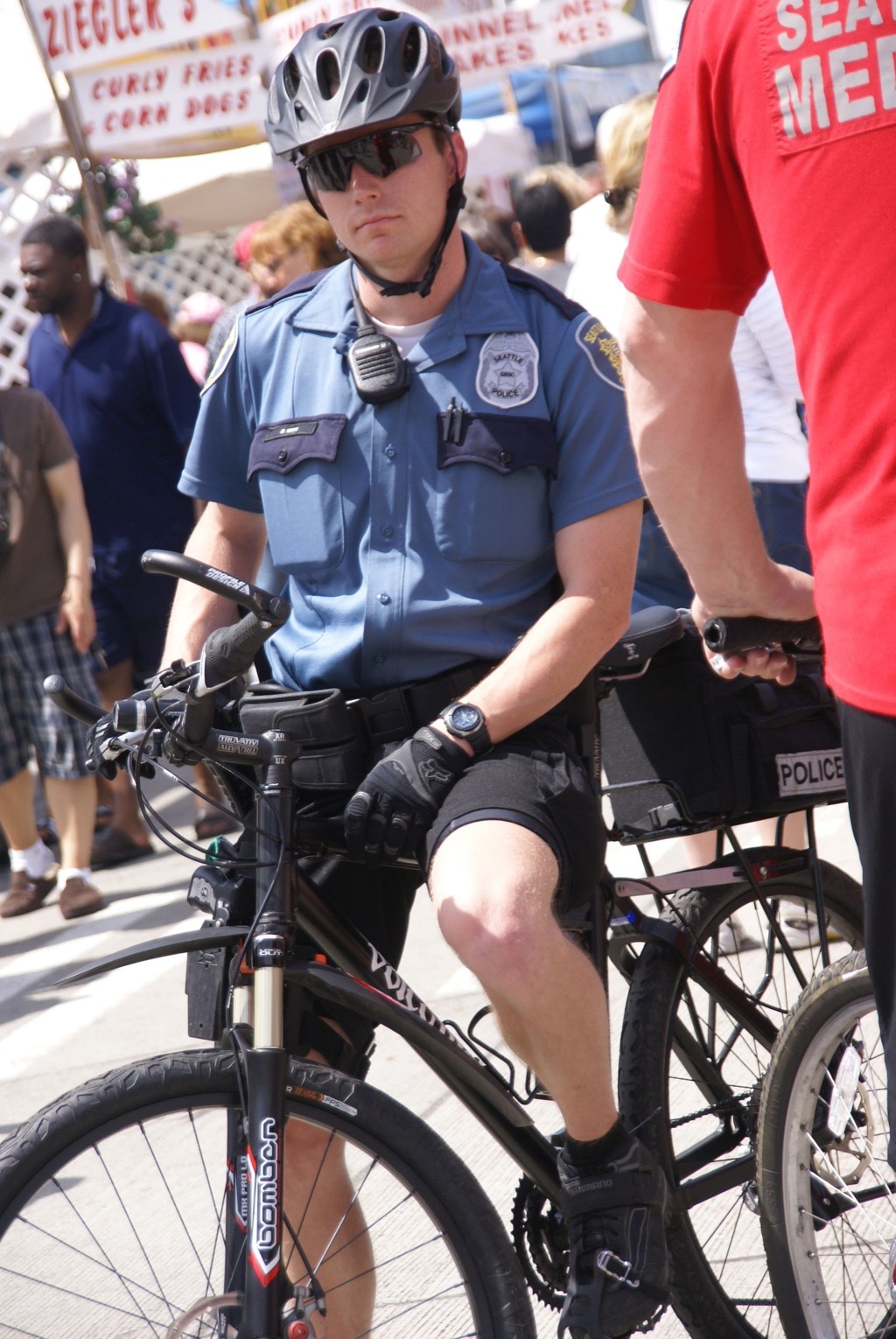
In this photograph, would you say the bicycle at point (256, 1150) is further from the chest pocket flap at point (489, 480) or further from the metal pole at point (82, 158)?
the metal pole at point (82, 158)

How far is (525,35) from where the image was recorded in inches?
410

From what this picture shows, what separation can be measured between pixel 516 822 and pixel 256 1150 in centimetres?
54

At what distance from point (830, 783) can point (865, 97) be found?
4.79 feet

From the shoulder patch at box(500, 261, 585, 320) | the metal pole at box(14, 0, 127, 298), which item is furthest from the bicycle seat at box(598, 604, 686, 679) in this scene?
the metal pole at box(14, 0, 127, 298)

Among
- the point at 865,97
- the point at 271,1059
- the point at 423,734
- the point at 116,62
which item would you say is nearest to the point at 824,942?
the point at 423,734

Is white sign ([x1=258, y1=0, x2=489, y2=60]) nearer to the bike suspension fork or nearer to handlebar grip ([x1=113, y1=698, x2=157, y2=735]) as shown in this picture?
handlebar grip ([x1=113, y1=698, x2=157, y2=735])

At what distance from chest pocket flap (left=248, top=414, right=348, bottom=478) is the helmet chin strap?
21cm

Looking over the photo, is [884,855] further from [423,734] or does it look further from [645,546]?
[645,546]

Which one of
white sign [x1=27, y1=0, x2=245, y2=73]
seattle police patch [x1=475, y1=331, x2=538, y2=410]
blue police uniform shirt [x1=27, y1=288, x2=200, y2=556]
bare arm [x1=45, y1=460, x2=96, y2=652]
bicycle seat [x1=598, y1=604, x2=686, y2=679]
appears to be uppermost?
white sign [x1=27, y1=0, x2=245, y2=73]

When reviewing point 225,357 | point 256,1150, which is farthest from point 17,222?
point 256,1150

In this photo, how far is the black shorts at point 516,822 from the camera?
212 centimetres

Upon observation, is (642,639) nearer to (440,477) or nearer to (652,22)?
(440,477)

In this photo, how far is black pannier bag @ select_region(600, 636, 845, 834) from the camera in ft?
8.46

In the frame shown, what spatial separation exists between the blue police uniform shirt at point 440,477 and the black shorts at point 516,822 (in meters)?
0.18
